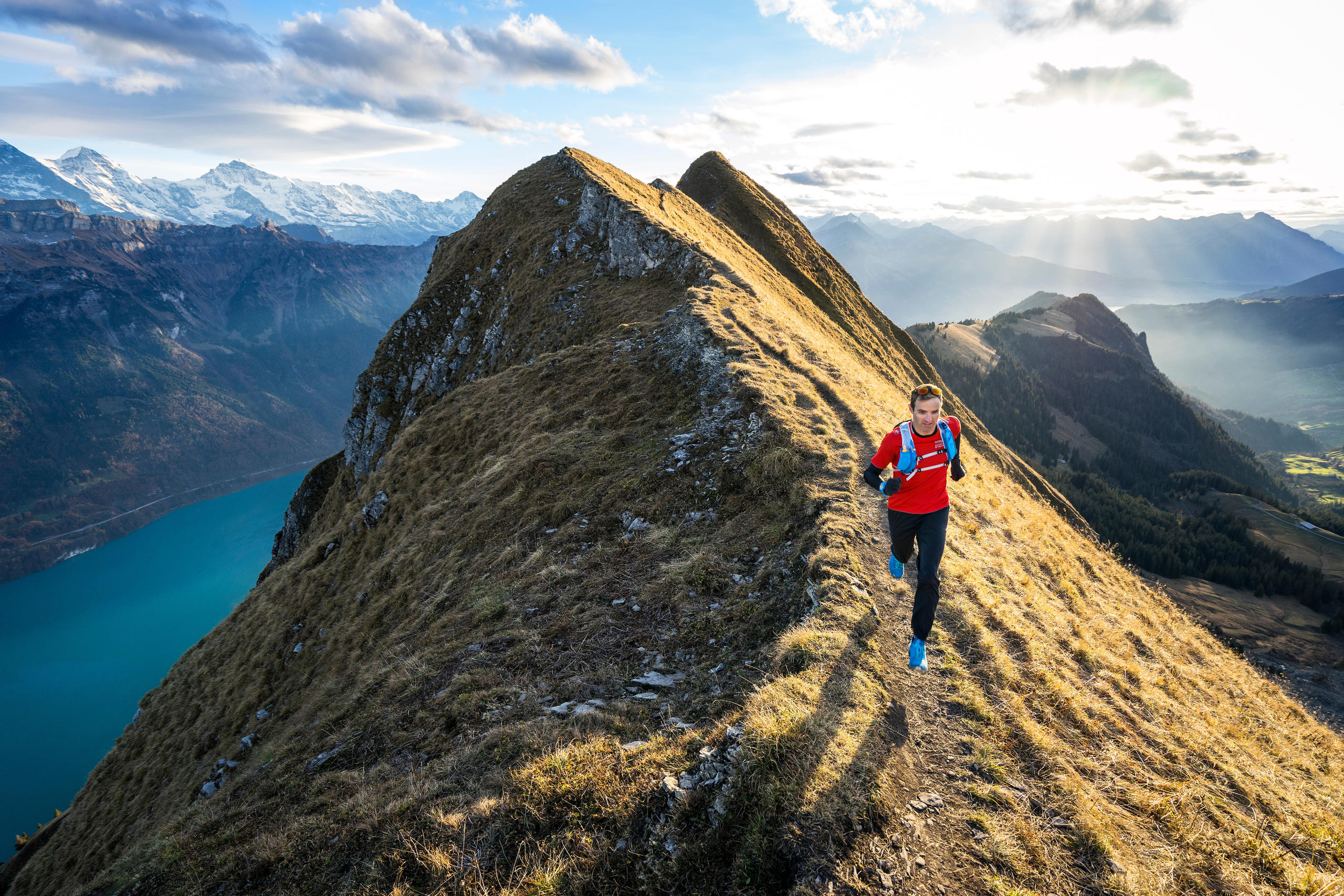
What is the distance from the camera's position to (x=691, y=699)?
7715 millimetres

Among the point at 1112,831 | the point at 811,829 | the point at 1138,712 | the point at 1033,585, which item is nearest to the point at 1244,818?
the point at 1138,712

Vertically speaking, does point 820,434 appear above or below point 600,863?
above

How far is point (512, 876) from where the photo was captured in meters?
5.28

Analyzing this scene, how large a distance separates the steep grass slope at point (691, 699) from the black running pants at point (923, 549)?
77 cm

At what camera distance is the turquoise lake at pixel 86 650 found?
324ft

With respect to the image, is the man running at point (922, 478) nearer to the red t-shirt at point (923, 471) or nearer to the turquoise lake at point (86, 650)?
the red t-shirt at point (923, 471)

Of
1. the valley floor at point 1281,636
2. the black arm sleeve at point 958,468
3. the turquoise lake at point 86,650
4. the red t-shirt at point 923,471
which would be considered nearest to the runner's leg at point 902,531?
the red t-shirt at point 923,471

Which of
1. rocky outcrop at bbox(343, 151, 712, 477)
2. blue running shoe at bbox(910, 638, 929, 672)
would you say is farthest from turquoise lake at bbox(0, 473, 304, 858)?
blue running shoe at bbox(910, 638, 929, 672)

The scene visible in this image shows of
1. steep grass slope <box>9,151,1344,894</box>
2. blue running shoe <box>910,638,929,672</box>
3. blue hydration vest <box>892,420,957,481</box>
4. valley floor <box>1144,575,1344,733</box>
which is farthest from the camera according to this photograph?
valley floor <box>1144,575,1344,733</box>

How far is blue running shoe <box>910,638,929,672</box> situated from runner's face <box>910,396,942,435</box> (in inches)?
129

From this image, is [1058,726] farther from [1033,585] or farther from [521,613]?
[521,613]

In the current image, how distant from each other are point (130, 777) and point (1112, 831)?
113 feet

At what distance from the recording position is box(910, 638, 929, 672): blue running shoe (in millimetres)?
7949

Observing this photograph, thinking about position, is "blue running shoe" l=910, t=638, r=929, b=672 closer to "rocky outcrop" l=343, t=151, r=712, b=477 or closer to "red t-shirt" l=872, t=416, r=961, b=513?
"red t-shirt" l=872, t=416, r=961, b=513
